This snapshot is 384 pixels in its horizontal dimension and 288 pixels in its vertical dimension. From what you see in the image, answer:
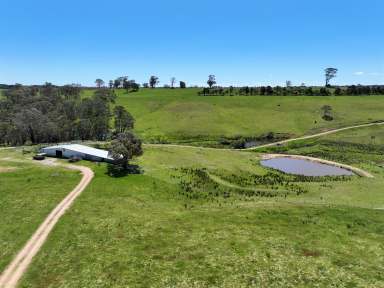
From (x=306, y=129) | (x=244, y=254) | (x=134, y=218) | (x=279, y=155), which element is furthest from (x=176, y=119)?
(x=244, y=254)

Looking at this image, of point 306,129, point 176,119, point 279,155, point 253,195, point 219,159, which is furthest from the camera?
point 176,119

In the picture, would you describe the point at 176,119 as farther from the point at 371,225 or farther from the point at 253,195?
the point at 371,225

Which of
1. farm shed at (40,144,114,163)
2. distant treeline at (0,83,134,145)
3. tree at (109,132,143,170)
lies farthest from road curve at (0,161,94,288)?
distant treeline at (0,83,134,145)

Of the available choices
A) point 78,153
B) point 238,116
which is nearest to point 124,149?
point 78,153

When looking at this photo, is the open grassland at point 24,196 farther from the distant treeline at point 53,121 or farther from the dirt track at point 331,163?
the dirt track at point 331,163

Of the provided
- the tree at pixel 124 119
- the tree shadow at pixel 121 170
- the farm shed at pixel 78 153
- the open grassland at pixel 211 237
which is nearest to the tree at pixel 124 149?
the tree shadow at pixel 121 170
